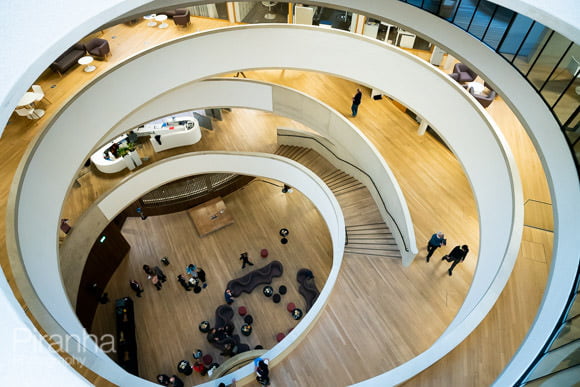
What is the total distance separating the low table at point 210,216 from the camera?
1689cm

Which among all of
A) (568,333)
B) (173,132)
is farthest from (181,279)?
(568,333)

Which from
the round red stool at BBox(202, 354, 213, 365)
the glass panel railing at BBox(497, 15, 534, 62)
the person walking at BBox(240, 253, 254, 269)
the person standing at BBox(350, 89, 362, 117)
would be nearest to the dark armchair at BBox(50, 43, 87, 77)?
the person walking at BBox(240, 253, 254, 269)

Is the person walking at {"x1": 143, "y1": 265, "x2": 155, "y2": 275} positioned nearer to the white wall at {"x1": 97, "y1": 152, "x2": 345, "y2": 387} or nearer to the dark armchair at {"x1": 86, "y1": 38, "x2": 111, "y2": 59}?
the white wall at {"x1": 97, "y1": 152, "x2": 345, "y2": 387}

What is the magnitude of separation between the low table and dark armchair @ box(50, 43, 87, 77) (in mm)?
8032

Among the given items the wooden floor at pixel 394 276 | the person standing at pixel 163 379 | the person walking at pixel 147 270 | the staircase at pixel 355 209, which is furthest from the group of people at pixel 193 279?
the staircase at pixel 355 209

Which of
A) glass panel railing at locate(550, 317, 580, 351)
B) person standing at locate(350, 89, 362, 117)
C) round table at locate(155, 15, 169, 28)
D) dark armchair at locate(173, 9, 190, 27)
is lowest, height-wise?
glass panel railing at locate(550, 317, 580, 351)

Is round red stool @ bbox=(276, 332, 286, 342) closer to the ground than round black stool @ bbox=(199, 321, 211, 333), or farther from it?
closer to the ground

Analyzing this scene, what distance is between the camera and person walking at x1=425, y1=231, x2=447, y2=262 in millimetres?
9781

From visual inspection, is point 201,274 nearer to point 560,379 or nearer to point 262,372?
point 262,372

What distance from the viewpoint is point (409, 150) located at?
13148 mm

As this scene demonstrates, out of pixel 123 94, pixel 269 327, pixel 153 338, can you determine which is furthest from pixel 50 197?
pixel 269 327

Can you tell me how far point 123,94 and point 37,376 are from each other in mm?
8976

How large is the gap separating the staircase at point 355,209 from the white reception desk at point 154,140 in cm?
403

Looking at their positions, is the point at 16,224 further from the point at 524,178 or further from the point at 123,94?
the point at 524,178
